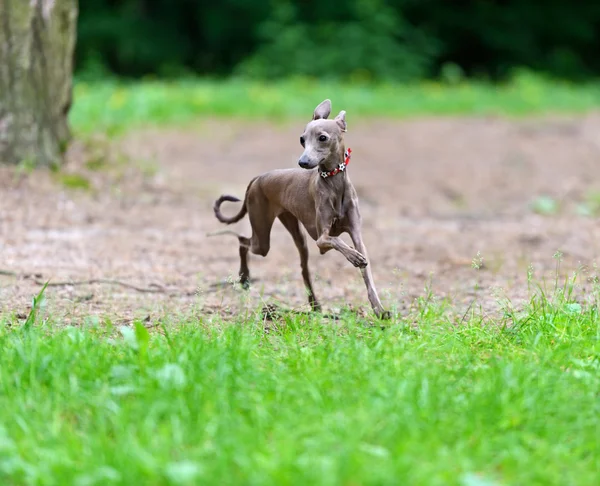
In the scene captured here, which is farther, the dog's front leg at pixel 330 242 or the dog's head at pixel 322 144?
the dog's front leg at pixel 330 242

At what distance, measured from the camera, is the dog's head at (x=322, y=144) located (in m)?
3.74

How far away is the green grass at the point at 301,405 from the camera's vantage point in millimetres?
2543

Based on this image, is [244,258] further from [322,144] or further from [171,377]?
[171,377]

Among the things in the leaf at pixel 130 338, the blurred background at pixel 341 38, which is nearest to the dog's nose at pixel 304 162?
the leaf at pixel 130 338

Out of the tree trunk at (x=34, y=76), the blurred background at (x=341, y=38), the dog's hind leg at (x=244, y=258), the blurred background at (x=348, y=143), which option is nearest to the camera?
the dog's hind leg at (x=244, y=258)

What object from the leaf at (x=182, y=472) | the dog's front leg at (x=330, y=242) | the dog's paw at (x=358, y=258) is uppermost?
the dog's front leg at (x=330, y=242)

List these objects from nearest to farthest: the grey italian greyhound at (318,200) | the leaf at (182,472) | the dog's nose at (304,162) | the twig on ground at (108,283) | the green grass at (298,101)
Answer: the leaf at (182,472) < the dog's nose at (304,162) < the grey italian greyhound at (318,200) < the twig on ground at (108,283) < the green grass at (298,101)

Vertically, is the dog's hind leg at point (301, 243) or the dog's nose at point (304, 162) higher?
the dog's nose at point (304, 162)

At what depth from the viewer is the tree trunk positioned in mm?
6938

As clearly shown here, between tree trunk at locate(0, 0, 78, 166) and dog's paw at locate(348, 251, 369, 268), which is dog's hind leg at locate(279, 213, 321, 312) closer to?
dog's paw at locate(348, 251, 369, 268)

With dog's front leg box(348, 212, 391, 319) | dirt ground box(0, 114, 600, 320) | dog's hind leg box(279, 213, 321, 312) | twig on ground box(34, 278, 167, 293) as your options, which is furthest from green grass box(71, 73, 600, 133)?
dog's front leg box(348, 212, 391, 319)

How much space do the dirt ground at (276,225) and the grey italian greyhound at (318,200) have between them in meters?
0.28

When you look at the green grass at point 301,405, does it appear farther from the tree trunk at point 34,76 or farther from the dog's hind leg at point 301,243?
the tree trunk at point 34,76

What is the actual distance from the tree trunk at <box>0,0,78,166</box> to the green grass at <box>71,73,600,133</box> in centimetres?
253
